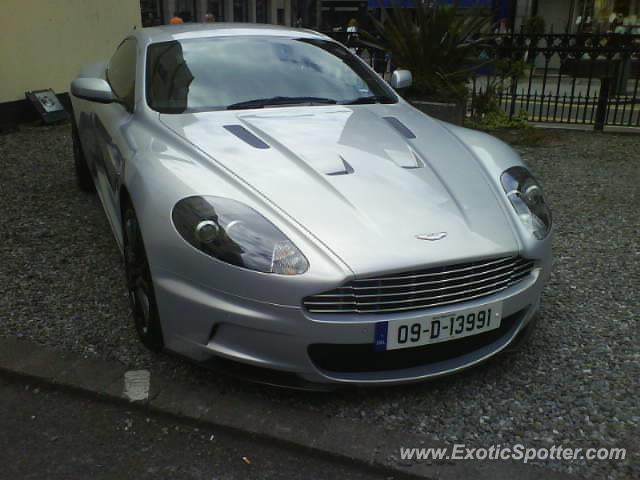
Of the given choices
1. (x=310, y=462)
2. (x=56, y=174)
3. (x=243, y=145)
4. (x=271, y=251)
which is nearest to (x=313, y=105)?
(x=243, y=145)

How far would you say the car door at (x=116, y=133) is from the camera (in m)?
3.15

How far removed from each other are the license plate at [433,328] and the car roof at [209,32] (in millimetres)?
2378

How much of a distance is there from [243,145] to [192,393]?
111cm

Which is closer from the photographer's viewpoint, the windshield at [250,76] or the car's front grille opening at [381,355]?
the car's front grille opening at [381,355]

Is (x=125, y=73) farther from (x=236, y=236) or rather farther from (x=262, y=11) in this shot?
(x=262, y=11)

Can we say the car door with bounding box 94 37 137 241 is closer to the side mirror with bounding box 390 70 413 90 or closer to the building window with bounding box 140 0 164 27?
the side mirror with bounding box 390 70 413 90

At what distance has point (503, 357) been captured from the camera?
2.74m

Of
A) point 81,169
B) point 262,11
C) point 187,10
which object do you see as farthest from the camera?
point 262,11

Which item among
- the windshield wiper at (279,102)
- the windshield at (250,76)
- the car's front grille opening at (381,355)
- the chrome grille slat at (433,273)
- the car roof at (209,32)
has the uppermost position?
the car roof at (209,32)

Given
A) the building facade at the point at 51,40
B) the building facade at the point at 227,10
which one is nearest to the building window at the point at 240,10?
the building facade at the point at 227,10

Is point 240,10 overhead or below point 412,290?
overhead

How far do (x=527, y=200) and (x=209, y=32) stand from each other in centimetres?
225

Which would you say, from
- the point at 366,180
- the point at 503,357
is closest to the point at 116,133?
the point at 366,180

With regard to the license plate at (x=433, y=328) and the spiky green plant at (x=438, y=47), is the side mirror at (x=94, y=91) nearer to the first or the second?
the license plate at (x=433, y=328)
